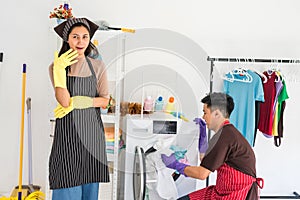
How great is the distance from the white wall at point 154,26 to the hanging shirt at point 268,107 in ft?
1.05

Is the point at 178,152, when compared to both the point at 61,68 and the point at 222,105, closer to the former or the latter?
the point at 222,105

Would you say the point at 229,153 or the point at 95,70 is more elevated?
the point at 95,70

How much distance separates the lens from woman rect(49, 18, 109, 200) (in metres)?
2.02

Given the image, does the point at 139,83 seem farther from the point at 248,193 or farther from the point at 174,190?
the point at 248,193

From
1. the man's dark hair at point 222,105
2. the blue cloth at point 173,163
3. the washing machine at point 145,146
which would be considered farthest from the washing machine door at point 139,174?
the man's dark hair at point 222,105

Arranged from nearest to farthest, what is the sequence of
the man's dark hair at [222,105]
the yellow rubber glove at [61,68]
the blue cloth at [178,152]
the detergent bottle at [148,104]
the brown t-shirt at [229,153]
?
the yellow rubber glove at [61,68] < the brown t-shirt at [229,153] < the man's dark hair at [222,105] < the blue cloth at [178,152] < the detergent bottle at [148,104]

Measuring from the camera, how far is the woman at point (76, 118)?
202cm

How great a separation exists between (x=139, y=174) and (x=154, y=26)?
114 centimetres

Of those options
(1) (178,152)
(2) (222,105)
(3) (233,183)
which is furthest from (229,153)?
(1) (178,152)

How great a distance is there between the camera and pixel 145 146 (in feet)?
8.83

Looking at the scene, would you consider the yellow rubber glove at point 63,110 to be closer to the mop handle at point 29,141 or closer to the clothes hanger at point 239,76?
the mop handle at point 29,141

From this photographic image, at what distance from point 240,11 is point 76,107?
5.57 ft

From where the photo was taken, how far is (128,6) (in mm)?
3043

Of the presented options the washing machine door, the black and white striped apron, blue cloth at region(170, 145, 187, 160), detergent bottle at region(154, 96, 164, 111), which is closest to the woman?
the black and white striped apron
